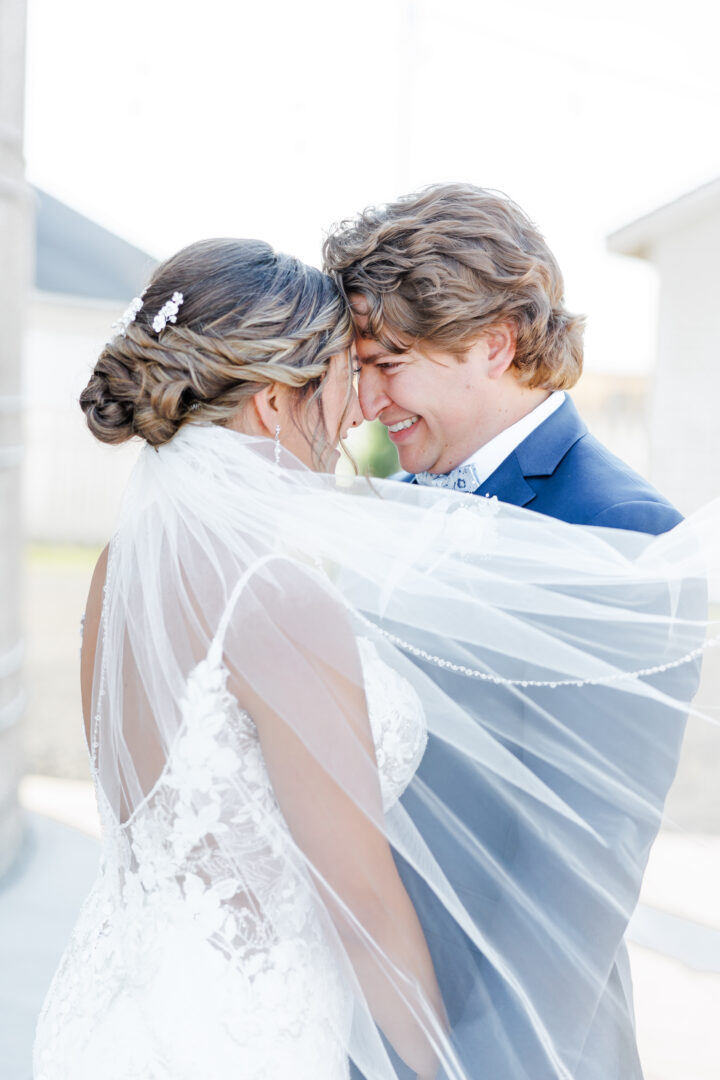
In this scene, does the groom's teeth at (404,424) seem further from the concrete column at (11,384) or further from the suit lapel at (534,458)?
the concrete column at (11,384)

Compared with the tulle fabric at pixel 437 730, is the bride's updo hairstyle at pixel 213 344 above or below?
above

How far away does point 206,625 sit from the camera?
1408 millimetres

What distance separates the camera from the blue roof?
885 inches

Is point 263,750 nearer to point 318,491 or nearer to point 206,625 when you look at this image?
point 206,625

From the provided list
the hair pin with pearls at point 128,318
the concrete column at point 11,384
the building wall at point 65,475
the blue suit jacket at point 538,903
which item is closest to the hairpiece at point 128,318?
the hair pin with pearls at point 128,318

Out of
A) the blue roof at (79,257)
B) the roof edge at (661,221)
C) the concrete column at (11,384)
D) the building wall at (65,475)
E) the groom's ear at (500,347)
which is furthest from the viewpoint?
the blue roof at (79,257)

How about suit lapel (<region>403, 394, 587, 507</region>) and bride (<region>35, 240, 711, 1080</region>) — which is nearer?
bride (<region>35, 240, 711, 1080</region>)

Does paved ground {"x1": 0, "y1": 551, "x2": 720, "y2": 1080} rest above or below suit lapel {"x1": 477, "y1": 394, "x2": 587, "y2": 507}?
below

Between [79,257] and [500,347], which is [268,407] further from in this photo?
[79,257]

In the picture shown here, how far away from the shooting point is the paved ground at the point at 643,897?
1534mm

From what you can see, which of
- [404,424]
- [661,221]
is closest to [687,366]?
[661,221]

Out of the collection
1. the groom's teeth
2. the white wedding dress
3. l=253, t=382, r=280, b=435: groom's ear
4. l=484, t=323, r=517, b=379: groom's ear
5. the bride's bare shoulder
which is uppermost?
l=484, t=323, r=517, b=379: groom's ear

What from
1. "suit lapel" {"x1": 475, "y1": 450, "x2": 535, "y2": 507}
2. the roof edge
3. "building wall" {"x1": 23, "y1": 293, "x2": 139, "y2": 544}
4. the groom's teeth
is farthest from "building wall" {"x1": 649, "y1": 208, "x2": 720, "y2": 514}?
"building wall" {"x1": 23, "y1": 293, "x2": 139, "y2": 544}

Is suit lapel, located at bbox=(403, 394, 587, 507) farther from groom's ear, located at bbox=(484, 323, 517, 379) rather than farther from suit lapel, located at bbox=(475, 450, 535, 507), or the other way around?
groom's ear, located at bbox=(484, 323, 517, 379)
